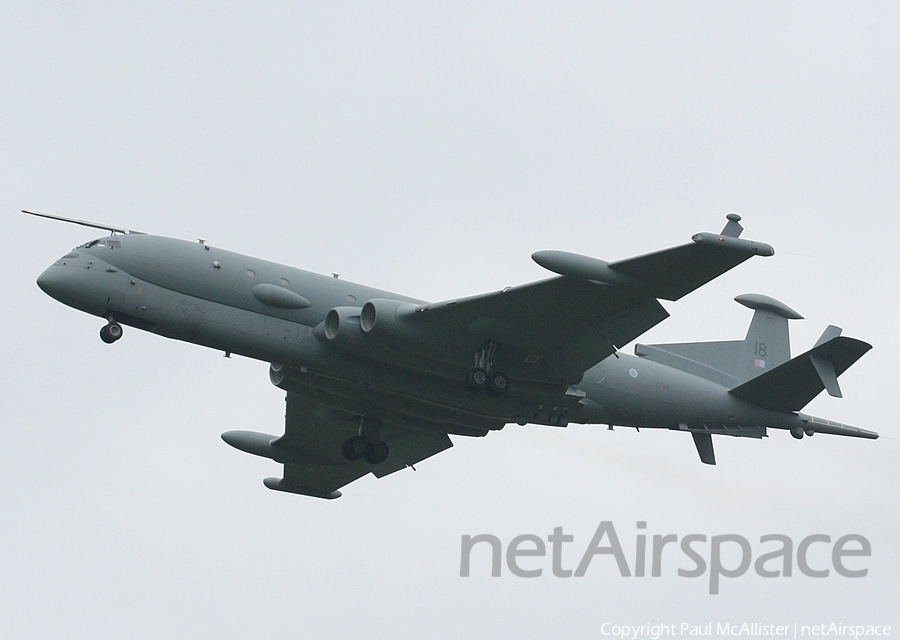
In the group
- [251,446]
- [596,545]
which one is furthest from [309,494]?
[596,545]

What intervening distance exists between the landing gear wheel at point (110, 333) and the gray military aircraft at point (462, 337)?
2cm

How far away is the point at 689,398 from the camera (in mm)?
27812

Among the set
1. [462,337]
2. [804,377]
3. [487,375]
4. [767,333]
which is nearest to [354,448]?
[487,375]

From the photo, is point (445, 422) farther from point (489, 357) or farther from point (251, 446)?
point (251, 446)

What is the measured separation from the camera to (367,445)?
91.6 ft

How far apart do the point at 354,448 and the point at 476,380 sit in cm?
434

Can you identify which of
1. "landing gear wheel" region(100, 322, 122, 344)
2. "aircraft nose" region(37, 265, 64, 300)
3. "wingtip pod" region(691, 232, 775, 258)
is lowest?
"landing gear wheel" region(100, 322, 122, 344)

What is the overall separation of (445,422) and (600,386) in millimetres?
3547

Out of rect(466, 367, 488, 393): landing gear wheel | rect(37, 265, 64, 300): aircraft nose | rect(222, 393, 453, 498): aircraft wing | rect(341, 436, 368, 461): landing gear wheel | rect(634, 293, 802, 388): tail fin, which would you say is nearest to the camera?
rect(37, 265, 64, 300): aircraft nose

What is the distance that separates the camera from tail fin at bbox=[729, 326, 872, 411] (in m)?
26.1

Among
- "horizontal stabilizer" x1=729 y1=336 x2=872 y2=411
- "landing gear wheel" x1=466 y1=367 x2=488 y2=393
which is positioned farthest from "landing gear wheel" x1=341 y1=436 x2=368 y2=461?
"horizontal stabilizer" x1=729 y1=336 x2=872 y2=411

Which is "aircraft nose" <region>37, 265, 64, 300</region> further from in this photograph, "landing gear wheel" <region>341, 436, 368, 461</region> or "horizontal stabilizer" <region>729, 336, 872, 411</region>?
"horizontal stabilizer" <region>729, 336, 872, 411</region>

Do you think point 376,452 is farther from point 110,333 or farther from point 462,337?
point 110,333

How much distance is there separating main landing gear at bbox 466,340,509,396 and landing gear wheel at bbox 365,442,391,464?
3880 millimetres
